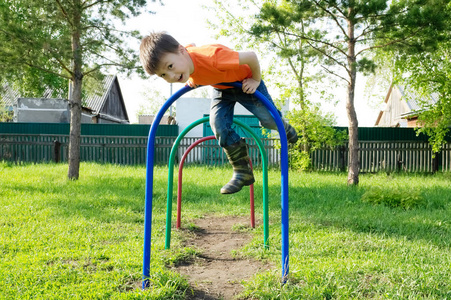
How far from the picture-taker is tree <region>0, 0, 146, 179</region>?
7.32 m

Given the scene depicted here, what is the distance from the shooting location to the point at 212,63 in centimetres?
252

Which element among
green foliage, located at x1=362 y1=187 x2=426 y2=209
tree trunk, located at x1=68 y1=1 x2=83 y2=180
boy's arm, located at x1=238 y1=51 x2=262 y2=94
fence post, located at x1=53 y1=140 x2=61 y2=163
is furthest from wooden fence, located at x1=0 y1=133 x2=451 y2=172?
boy's arm, located at x1=238 y1=51 x2=262 y2=94

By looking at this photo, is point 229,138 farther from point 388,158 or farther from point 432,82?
point 388,158

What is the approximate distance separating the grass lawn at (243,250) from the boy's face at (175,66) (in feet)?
4.41

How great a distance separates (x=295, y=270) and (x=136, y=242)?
5.53 ft

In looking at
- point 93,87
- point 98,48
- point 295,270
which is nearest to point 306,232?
point 295,270

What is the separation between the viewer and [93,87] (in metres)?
9.03

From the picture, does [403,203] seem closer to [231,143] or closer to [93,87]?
[231,143]

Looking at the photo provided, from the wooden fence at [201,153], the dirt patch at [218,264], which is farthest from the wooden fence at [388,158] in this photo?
the dirt patch at [218,264]

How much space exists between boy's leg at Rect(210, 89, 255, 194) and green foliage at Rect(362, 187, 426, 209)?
3.67 meters

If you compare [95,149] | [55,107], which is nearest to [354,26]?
[95,149]

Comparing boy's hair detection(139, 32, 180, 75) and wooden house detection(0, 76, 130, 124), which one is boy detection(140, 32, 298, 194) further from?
wooden house detection(0, 76, 130, 124)

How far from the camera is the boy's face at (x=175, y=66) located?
92.8 inches

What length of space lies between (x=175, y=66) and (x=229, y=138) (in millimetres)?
864
